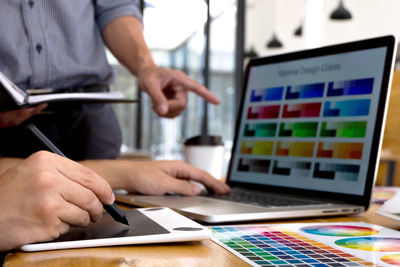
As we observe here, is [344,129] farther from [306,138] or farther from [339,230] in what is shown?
[339,230]

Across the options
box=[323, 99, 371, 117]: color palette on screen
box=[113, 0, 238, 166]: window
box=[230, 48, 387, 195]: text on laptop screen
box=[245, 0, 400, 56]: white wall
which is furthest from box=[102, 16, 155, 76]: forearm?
box=[113, 0, 238, 166]: window

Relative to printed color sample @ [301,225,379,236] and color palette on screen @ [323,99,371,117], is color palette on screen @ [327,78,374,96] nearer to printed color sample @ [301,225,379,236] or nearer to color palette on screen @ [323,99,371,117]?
color palette on screen @ [323,99,371,117]

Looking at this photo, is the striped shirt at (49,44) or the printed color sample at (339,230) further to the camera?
the striped shirt at (49,44)

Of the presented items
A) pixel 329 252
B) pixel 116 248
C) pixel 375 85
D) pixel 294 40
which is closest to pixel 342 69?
pixel 375 85

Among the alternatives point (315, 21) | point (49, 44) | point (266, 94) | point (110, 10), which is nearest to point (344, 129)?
point (266, 94)

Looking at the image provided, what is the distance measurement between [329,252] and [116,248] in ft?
0.76

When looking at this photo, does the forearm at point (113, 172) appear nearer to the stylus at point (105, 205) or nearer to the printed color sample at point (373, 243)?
the stylus at point (105, 205)

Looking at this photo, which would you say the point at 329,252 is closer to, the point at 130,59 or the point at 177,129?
the point at 130,59

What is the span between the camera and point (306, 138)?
95 cm

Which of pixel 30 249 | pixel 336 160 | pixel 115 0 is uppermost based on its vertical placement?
pixel 115 0

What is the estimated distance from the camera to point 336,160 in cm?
87

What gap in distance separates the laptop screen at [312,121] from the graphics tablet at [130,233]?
1.28 feet

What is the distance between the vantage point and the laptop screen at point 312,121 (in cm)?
84

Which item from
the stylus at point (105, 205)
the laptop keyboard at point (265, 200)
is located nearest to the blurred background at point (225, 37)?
the laptop keyboard at point (265, 200)
